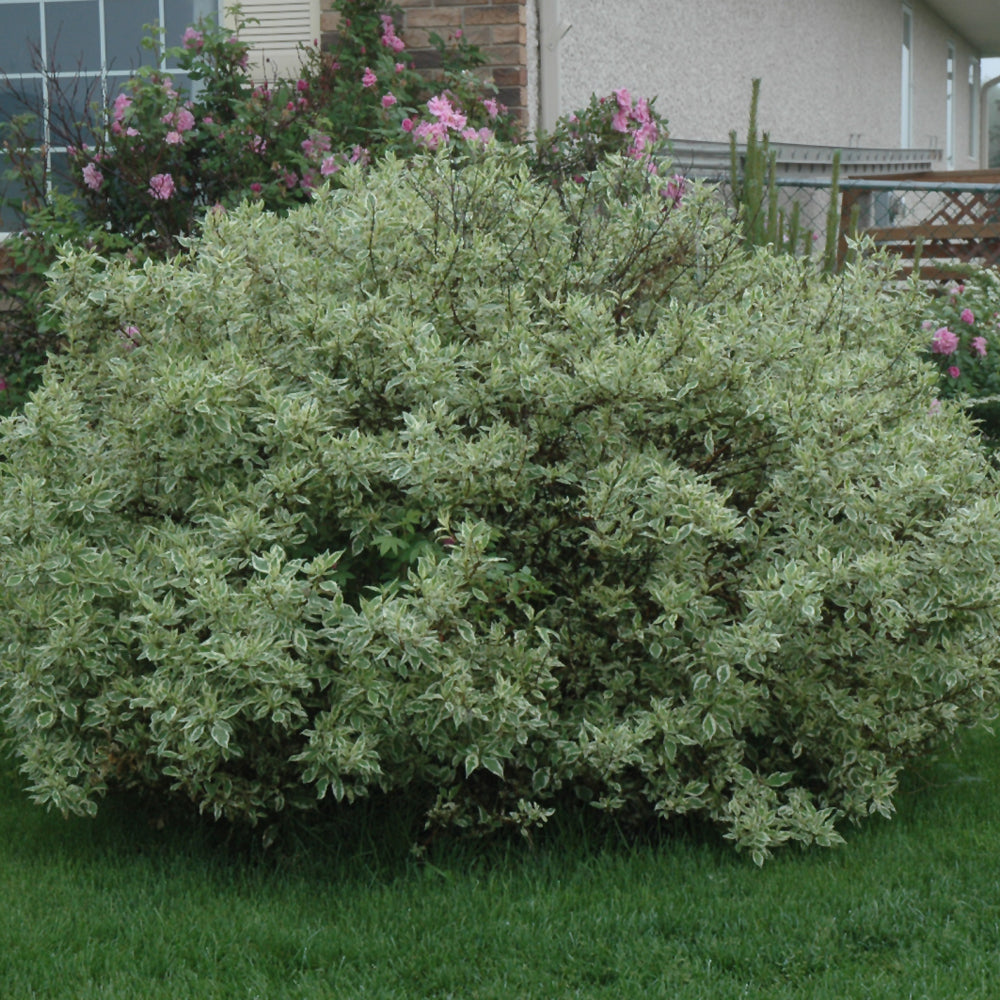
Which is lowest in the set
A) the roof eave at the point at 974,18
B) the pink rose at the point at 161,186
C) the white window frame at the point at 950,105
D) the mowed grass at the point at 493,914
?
the mowed grass at the point at 493,914

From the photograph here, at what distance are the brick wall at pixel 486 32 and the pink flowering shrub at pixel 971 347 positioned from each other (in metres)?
2.36

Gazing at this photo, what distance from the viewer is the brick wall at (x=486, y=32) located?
21.6 feet

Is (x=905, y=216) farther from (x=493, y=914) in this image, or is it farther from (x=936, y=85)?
(x=493, y=914)

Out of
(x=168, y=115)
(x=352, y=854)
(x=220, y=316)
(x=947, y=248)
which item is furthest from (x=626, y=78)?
(x=352, y=854)

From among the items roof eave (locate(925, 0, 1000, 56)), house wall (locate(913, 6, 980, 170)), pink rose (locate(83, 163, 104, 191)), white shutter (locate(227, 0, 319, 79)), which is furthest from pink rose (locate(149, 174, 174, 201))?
roof eave (locate(925, 0, 1000, 56))

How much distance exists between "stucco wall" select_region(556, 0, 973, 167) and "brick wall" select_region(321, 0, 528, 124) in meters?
0.41

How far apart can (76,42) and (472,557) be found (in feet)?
16.5

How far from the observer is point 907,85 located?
16.7 metres

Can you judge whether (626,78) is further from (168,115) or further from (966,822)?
(966,822)

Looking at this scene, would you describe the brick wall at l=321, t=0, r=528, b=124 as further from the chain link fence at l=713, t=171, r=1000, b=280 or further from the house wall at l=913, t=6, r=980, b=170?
the house wall at l=913, t=6, r=980, b=170

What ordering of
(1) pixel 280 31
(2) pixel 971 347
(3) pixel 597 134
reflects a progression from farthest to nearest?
(2) pixel 971 347, (1) pixel 280 31, (3) pixel 597 134

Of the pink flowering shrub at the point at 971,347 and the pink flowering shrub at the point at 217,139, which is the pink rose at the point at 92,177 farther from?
the pink flowering shrub at the point at 971,347

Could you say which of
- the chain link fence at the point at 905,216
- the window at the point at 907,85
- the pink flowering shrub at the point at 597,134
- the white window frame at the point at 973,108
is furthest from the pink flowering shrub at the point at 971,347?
the white window frame at the point at 973,108

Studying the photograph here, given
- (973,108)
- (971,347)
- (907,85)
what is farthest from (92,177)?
(973,108)
